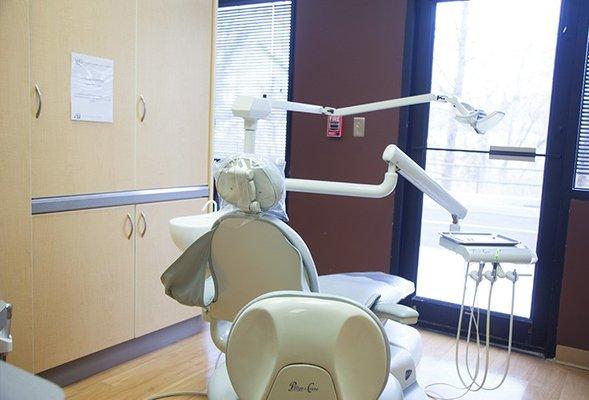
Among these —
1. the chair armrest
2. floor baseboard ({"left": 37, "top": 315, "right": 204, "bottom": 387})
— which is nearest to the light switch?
floor baseboard ({"left": 37, "top": 315, "right": 204, "bottom": 387})

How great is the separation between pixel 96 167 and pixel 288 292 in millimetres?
1590

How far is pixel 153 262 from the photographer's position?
2.80 m

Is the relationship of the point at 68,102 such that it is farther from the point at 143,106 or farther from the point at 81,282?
the point at 81,282

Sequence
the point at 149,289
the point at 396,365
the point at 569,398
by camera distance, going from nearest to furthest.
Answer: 1. the point at 396,365
2. the point at 569,398
3. the point at 149,289

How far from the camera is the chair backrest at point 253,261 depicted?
175 centimetres

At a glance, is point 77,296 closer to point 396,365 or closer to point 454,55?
point 396,365

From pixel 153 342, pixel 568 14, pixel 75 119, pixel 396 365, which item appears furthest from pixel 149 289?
pixel 568 14

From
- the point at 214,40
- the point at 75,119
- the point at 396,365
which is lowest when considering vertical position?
the point at 396,365

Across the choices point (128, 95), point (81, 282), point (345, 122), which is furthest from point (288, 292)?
point (345, 122)

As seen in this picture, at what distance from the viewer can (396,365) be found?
1994 millimetres

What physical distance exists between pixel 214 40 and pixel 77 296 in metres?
1.52

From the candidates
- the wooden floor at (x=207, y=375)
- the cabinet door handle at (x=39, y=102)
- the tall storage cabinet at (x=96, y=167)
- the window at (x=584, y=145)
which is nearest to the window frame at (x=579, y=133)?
the window at (x=584, y=145)

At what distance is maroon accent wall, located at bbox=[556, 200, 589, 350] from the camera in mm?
2850

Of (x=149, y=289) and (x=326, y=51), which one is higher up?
(x=326, y=51)
